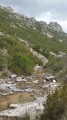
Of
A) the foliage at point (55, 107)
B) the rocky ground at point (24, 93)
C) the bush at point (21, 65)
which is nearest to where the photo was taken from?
the foliage at point (55, 107)

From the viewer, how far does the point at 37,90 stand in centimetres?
1769

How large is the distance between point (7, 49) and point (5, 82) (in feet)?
27.2

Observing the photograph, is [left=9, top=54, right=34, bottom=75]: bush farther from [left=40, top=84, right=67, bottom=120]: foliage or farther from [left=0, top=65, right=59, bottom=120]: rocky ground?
[left=40, top=84, right=67, bottom=120]: foliage

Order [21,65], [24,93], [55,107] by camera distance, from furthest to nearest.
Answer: [21,65] → [24,93] → [55,107]

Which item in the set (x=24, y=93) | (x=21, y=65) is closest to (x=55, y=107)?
(x=24, y=93)

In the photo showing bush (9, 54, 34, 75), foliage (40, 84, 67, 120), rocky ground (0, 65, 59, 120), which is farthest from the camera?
bush (9, 54, 34, 75)

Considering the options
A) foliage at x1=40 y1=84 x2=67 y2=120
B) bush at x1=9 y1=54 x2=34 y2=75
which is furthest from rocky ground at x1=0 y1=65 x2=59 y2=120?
foliage at x1=40 y1=84 x2=67 y2=120

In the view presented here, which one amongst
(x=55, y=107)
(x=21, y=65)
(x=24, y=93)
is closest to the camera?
(x=55, y=107)


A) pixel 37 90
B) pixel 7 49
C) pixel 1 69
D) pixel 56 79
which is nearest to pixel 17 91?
pixel 37 90

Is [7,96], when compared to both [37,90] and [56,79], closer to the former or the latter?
[37,90]

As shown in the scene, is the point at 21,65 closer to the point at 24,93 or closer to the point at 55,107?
the point at 24,93

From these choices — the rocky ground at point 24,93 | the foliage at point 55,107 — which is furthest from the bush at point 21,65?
the foliage at point 55,107

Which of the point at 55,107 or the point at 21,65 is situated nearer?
the point at 55,107

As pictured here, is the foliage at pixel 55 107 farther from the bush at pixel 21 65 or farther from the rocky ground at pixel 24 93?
the bush at pixel 21 65
